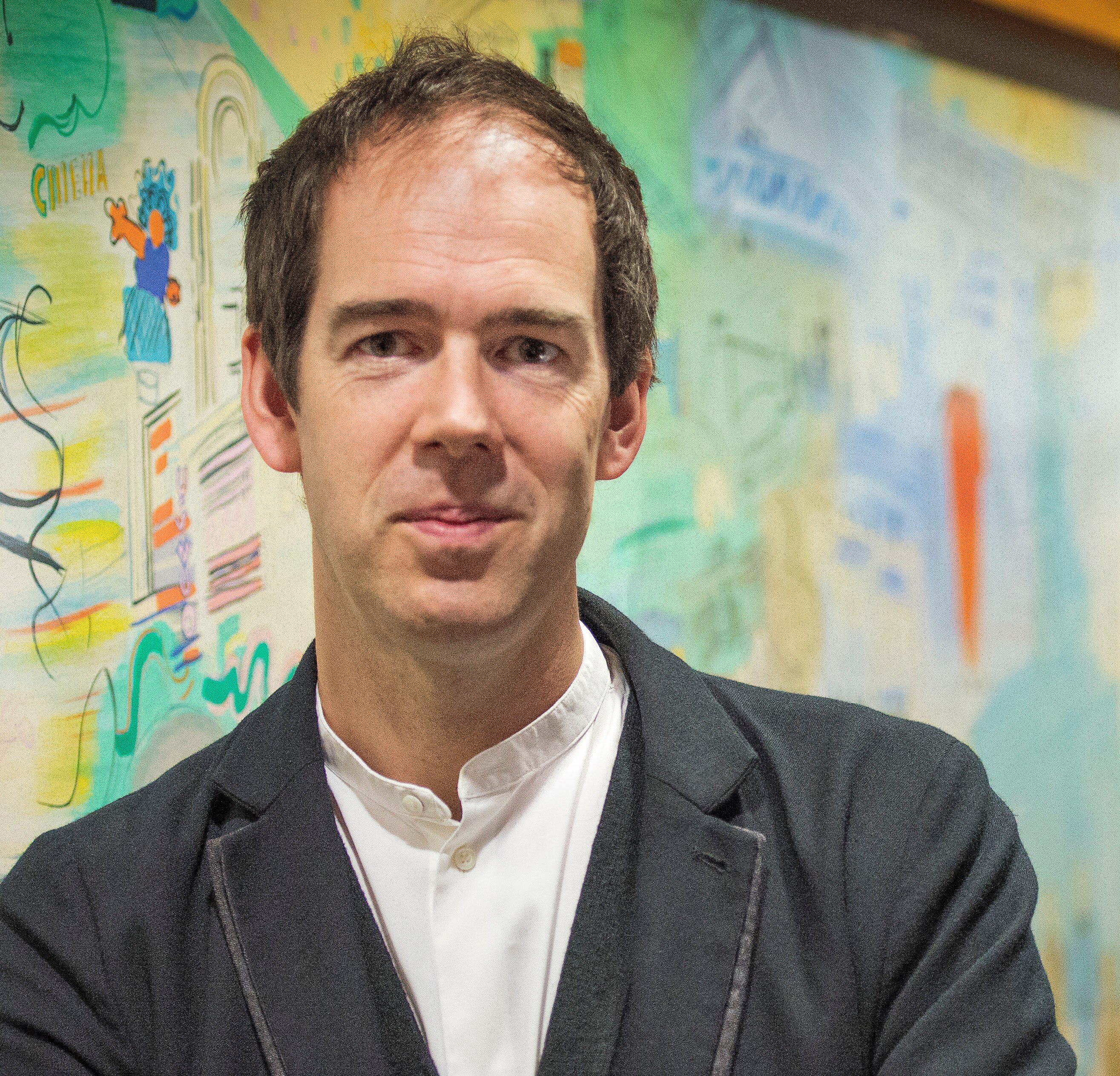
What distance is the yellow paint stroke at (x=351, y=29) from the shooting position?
4.84 feet

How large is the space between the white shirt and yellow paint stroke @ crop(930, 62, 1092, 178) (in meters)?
1.49

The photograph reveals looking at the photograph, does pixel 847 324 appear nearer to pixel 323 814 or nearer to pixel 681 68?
pixel 681 68

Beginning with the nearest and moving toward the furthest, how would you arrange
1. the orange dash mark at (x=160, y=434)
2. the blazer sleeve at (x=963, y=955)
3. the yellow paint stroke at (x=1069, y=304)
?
the blazer sleeve at (x=963, y=955) < the orange dash mark at (x=160, y=434) < the yellow paint stroke at (x=1069, y=304)

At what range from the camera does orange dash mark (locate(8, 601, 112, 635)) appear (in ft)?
4.25

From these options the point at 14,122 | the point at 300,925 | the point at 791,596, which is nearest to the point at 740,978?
the point at 300,925

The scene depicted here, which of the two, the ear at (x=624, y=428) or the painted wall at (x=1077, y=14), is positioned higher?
the painted wall at (x=1077, y=14)

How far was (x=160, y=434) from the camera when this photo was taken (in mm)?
1385

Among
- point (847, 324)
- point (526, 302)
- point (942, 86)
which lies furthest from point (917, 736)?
point (942, 86)

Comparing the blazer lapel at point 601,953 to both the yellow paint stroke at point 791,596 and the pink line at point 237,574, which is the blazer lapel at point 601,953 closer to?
the pink line at point 237,574

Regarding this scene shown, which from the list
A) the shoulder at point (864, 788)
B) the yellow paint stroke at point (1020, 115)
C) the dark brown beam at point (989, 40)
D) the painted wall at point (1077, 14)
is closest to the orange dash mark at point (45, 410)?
the shoulder at point (864, 788)

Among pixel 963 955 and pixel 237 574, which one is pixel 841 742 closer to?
pixel 963 955

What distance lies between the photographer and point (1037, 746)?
7.52 ft

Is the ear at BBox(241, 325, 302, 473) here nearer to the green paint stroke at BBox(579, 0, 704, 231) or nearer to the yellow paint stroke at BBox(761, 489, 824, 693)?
the green paint stroke at BBox(579, 0, 704, 231)

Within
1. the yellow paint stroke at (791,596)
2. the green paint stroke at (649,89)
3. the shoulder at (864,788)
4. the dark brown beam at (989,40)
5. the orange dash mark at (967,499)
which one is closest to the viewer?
the shoulder at (864,788)
